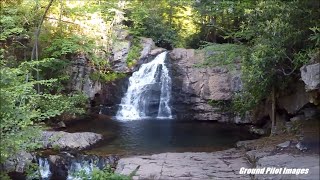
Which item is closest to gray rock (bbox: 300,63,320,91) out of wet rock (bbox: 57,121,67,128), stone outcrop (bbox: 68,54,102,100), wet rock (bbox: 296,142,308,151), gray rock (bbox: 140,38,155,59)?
wet rock (bbox: 296,142,308,151)

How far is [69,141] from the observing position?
38.7ft

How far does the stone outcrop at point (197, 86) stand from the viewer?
16656 mm

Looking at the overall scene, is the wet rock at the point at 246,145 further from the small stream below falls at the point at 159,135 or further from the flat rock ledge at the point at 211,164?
the small stream below falls at the point at 159,135

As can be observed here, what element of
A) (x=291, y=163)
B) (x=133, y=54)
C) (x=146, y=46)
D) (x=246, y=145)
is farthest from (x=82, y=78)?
(x=291, y=163)

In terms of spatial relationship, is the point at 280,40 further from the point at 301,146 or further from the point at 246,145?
the point at 246,145

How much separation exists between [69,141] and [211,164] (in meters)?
5.35

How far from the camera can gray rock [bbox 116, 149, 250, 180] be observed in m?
8.01

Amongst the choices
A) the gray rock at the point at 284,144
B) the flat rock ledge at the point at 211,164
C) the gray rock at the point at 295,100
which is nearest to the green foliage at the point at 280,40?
the gray rock at the point at 295,100

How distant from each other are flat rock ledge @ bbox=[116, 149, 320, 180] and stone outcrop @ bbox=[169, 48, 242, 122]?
21.8 feet

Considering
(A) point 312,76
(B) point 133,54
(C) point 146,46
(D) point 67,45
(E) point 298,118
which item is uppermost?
(C) point 146,46

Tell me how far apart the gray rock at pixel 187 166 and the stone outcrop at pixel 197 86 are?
6624 mm

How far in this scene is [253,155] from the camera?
9.12 metres

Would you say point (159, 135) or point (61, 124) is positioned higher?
point (159, 135)

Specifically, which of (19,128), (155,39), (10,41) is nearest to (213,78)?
(155,39)
